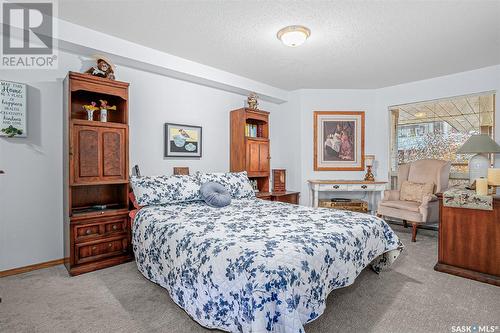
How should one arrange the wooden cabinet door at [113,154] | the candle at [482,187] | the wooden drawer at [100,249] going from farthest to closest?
1. the wooden cabinet door at [113,154]
2. the wooden drawer at [100,249]
3. the candle at [482,187]

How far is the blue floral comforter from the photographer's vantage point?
1.46 m

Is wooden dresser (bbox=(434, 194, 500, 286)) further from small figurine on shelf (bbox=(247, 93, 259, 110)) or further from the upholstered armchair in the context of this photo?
small figurine on shelf (bbox=(247, 93, 259, 110))

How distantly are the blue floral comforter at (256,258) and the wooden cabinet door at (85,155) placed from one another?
27.8 inches

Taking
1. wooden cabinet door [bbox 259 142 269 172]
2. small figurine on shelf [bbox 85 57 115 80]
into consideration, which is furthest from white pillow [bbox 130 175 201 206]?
wooden cabinet door [bbox 259 142 269 172]

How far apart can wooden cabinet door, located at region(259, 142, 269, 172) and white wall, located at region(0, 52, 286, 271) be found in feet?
5.35

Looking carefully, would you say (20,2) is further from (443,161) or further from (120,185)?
(443,161)

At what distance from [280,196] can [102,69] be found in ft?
10.2

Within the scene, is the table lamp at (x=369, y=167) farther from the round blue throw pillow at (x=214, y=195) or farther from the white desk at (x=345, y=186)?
the round blue throw pillow at (x=214, y=195)

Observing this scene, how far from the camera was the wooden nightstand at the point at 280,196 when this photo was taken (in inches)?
175

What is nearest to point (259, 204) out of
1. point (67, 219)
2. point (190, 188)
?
point (190, 188)

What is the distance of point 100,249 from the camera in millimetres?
2865

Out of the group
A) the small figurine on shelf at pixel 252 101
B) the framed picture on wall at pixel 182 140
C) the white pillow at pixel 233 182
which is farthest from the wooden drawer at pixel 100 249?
the small figurine on shelf at pixel 252 101

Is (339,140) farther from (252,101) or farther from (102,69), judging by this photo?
(102,69)

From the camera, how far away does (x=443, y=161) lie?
13.8 ft
